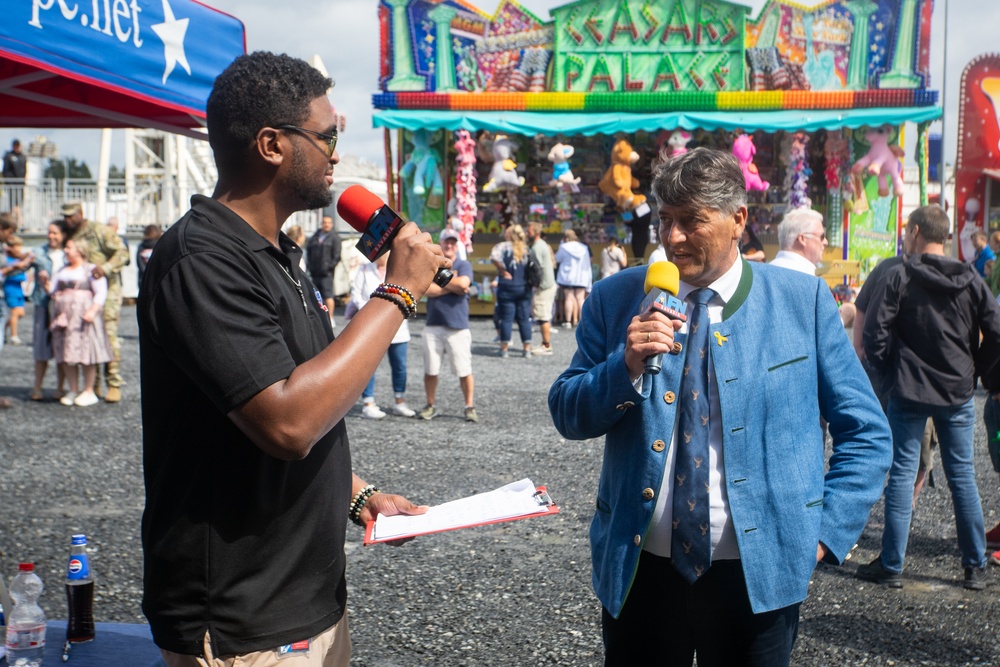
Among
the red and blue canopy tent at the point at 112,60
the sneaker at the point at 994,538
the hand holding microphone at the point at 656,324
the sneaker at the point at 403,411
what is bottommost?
the sneaker at the point at 994,538

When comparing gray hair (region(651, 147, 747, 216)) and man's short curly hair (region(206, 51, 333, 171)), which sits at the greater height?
man's short curly hair (region(206, 51, 333, 171))

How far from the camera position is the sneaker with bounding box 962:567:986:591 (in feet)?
15.3

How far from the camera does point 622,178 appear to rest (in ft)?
53.9

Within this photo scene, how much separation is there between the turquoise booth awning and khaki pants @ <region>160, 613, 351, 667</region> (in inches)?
583

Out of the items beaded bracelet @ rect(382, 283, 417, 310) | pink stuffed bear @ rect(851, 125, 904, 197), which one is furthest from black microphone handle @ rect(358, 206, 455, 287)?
pink stuffed bear @ rect(851, 125, 904, 197)

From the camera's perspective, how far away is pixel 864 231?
1752cm

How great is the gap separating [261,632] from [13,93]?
288 cm

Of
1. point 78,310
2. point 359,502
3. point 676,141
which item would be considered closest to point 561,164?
point 676,141

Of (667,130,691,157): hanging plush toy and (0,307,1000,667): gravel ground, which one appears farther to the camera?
(667,130,691,157): hanging plush toy

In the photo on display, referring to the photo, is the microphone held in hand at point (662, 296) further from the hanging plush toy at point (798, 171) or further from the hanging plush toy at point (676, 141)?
the hanging plush toy at point (798, 171)

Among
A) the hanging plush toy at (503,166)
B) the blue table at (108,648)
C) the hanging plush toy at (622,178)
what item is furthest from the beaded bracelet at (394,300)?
the hanging plush toy at (503,166)

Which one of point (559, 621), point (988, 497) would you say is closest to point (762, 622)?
point (559, 621)

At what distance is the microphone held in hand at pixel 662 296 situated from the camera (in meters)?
2.05

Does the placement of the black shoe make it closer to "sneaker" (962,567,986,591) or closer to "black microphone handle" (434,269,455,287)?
"sneaker" (962,567,986,591)
